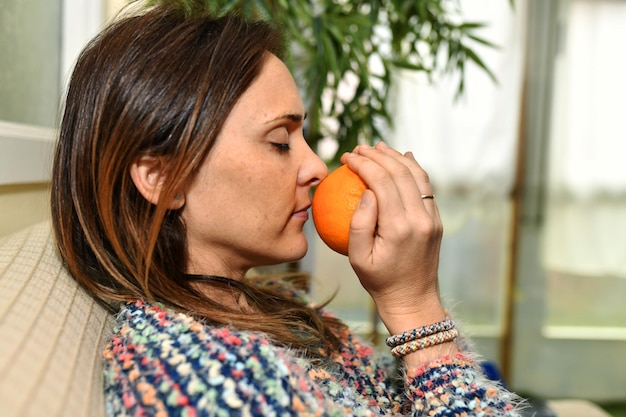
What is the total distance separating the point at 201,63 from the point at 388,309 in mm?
440

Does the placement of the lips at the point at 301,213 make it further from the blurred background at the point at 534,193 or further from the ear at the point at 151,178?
the blurred background at the point at 534,193

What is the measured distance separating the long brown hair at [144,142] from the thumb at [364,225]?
16 cm

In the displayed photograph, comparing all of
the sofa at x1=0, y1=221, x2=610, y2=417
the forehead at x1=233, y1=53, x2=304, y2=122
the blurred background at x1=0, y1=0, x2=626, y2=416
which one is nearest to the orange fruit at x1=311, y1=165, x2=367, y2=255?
the forehead at x1=233, y1=53, x2=304, y2=122

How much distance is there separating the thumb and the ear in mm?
251

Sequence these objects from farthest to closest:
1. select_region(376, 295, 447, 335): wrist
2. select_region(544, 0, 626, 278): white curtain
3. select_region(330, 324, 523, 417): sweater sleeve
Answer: select_region(544, 0, 626, 278): white curtain < select_region(376, 295, 447, 335): wrist < select_region(330, 324, 523, 417): sweater sleeve

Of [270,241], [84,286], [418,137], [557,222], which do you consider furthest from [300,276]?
[557,222]

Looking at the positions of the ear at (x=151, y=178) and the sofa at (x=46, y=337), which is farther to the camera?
the ear at (x=151, y=178)

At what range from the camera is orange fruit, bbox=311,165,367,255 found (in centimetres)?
82

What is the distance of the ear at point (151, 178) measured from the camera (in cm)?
79

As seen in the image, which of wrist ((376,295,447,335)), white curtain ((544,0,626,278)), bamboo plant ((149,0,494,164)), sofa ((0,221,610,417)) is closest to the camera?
sofa ((0,221,610,417))

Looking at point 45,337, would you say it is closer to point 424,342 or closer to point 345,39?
point 424,342

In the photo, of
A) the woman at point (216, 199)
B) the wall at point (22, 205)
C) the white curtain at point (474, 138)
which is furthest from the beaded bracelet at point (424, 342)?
the white curtain at point (474, 138)

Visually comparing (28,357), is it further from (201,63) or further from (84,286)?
(201,63)

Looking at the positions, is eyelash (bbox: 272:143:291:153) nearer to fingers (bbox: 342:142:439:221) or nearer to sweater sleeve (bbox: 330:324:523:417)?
fingers (bbox: 342:142:439:221)
